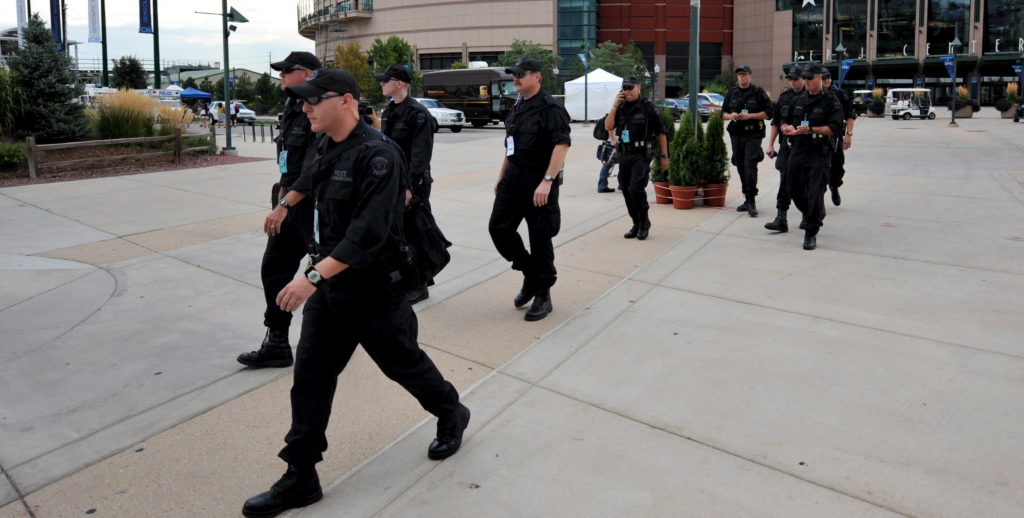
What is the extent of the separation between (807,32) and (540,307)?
256ft

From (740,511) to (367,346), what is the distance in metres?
1.60

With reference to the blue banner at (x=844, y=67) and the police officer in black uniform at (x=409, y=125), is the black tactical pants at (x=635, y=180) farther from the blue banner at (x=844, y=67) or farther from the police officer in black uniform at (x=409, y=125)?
the blue banner at (x=844, y=67)

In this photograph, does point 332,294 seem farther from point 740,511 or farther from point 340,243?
point 740,511

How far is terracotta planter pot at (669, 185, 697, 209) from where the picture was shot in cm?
1002

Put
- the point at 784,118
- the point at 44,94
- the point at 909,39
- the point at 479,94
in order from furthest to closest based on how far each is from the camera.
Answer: the point at 909,39 < the point at 479,94 < the point at 44,94 < the point at 784,118

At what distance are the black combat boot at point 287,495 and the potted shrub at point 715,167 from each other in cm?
778

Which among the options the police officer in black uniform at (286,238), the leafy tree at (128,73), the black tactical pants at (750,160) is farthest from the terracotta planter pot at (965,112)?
the leafy tree at (128,73)

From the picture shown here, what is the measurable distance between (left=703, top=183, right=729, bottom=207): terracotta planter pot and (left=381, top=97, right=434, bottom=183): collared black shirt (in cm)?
513

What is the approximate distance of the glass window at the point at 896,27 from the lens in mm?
68188

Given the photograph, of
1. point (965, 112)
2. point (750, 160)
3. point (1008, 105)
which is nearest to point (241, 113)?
point (965, 112)

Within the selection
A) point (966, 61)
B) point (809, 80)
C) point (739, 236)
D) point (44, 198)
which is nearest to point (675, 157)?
point (739, 236)

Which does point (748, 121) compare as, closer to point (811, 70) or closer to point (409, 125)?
point (811, 70)

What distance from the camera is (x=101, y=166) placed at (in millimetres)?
16312

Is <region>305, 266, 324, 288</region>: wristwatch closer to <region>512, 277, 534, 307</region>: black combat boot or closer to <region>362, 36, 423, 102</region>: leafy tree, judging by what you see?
<region>512, 277, 534, 307</region>: black combat boot
